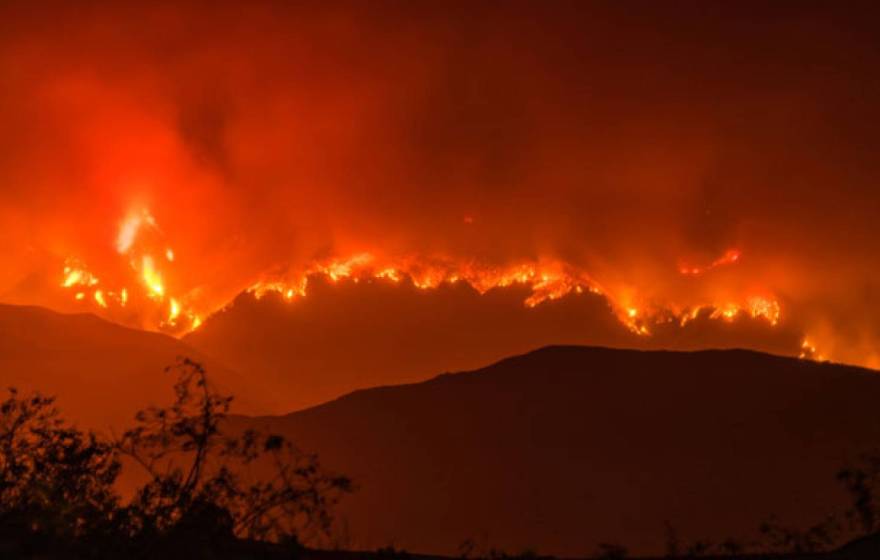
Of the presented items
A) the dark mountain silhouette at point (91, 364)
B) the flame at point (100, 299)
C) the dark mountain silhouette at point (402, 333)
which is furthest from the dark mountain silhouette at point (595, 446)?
the flame at point (100, 299)

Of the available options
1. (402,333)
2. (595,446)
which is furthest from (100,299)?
(595,446)

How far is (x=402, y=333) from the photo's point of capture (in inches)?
1844

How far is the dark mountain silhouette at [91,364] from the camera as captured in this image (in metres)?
34.9

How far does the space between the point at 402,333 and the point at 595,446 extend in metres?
21.6

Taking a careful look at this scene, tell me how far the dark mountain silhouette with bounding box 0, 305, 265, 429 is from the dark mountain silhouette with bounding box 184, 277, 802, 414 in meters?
3.86

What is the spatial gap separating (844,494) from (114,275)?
3338 cm

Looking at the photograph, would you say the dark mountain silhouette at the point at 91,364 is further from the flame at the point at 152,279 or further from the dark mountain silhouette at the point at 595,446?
the dark mountain silhouette at the point at 595,446

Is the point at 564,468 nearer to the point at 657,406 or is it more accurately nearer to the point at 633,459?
the point at 633,459

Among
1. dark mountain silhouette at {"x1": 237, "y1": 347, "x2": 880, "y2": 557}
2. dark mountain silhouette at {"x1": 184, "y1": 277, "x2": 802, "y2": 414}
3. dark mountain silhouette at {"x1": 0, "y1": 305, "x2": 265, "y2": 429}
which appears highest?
dark mountain silhouette at {"x1": 184, "y1": 277, "x2": 802, "y2": 414}

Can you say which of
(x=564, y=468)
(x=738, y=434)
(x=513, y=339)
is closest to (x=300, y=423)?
(x=564, y=468)

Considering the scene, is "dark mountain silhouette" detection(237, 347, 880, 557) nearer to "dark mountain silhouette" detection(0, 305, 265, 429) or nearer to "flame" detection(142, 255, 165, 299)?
"dark mountain silhouette" detection(0, 305, 265, 429)

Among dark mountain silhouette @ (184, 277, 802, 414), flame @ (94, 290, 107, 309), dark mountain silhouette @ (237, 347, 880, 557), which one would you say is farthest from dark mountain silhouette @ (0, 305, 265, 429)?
dark mountain silhouette @ (237, 347, 880, 557)

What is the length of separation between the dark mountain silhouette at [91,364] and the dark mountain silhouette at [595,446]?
366 inches

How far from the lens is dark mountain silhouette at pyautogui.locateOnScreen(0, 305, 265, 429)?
115 feet
